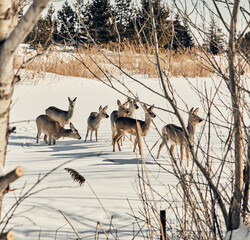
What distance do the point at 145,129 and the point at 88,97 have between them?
19.5 feet

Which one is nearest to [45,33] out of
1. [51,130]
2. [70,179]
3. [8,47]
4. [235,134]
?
[51,130]

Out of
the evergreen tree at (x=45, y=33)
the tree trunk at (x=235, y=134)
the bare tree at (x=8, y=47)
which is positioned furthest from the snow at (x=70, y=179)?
the evergreen tree at (x=45, y=33)

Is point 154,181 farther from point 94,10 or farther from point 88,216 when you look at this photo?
point 94,10

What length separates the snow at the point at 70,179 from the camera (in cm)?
319

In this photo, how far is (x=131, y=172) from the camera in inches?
215

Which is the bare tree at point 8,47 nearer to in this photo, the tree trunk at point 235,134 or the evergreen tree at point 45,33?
the evergreen tree at point 45,33

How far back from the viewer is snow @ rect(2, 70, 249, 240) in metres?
3.19

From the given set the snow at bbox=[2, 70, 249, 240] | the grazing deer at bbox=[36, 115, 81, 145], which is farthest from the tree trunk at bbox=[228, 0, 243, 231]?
the grazing deer at bbox=[36, 115, 81, 145]

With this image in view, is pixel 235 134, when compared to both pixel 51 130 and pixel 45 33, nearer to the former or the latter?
pixel 51 130

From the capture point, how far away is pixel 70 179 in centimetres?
485

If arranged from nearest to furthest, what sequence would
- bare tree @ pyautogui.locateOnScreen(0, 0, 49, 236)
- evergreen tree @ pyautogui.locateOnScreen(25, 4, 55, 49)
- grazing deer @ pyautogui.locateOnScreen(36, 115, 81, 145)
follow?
bare tree @ pyautogui.locateOnScreen(0, 0, 49, 236), evergreen tree @ pyautogui.locateOnScreen(25, 4, 55, 49), grazing deer @ pyautogui.locateOnScreen(36, 115, 81, 145)

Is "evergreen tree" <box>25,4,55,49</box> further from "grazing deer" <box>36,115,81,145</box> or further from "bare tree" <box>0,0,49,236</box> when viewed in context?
"grazing deer" <box>36,115,81,145</box>

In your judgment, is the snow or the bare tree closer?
the bare tree

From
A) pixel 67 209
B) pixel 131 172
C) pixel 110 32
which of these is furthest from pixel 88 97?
pixel 110 32
